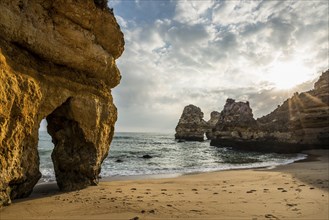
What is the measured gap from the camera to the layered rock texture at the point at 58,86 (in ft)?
25.2

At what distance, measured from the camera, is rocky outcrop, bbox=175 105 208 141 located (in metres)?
106

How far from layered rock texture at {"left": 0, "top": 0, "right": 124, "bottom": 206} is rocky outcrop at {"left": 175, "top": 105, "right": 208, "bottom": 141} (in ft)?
309

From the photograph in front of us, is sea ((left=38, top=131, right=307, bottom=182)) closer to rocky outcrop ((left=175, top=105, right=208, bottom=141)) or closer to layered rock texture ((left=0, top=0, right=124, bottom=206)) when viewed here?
layered rock texture ((left=0, top=0, right=124, bottom=206))

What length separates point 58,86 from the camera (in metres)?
9.73

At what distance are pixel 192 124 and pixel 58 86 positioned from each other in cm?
9878

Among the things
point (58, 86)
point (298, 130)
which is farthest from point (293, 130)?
point (58, 86)

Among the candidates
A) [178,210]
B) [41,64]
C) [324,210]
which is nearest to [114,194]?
→ [178,210]

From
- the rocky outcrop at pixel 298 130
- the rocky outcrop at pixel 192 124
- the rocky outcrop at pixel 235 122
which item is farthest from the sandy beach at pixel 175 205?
the rocky outcrop at pixel 192 124

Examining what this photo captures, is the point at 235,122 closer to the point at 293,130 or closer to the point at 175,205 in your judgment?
the point at 293,130

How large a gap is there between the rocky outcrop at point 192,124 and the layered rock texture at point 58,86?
309 ft

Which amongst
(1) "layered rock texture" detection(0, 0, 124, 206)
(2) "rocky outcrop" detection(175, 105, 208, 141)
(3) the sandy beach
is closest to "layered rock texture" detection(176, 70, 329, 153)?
(2) "rocky outcrop" detection(175, 105, 208, 141)

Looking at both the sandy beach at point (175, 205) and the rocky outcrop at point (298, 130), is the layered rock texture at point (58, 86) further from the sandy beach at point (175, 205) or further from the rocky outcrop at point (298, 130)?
the rocky outcrop at point (298, 130)

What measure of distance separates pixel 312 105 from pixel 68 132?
46.3 m

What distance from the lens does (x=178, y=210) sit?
716cm
